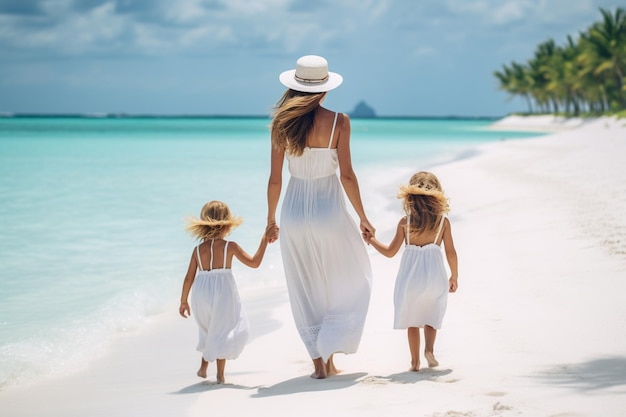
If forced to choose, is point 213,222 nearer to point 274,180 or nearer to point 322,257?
point 274,180

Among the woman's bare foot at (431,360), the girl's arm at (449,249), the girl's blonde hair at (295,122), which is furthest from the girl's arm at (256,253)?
the woman's bare foot at (431,360)

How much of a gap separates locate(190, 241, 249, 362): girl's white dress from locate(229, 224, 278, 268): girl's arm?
0.08 m

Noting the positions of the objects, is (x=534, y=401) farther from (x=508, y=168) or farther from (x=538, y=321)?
(x=508, y=168)

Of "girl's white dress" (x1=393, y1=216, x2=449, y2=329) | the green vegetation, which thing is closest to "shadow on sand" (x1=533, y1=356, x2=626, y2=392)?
"girl's white dress" (x1=393, y1=216, x2=449, y2=329)

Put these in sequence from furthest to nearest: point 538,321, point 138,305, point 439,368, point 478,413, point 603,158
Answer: point 603,158
point 138,305
point 538,321
point 439,368
point 478,413

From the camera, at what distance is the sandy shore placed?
4188mm

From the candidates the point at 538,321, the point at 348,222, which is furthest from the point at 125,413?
the point at 538,321

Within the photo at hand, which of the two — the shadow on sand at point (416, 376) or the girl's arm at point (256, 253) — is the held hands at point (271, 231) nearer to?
the girl's arm at point (256, 253)

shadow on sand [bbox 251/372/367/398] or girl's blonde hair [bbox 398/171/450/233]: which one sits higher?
girl's blonde hair [bbox 398/171/450/233]

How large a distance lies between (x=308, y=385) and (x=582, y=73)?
69.5 meters

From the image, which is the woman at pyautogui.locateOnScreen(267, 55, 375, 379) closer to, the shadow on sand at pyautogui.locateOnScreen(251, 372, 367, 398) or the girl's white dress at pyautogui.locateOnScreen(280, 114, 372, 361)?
the girl's white dress at pyautogui.locateOnScreen(280, 114, 372, 361)

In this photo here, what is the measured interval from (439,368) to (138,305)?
433 cm

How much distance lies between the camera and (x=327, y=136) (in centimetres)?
502

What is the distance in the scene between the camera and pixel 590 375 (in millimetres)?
A: 4371
